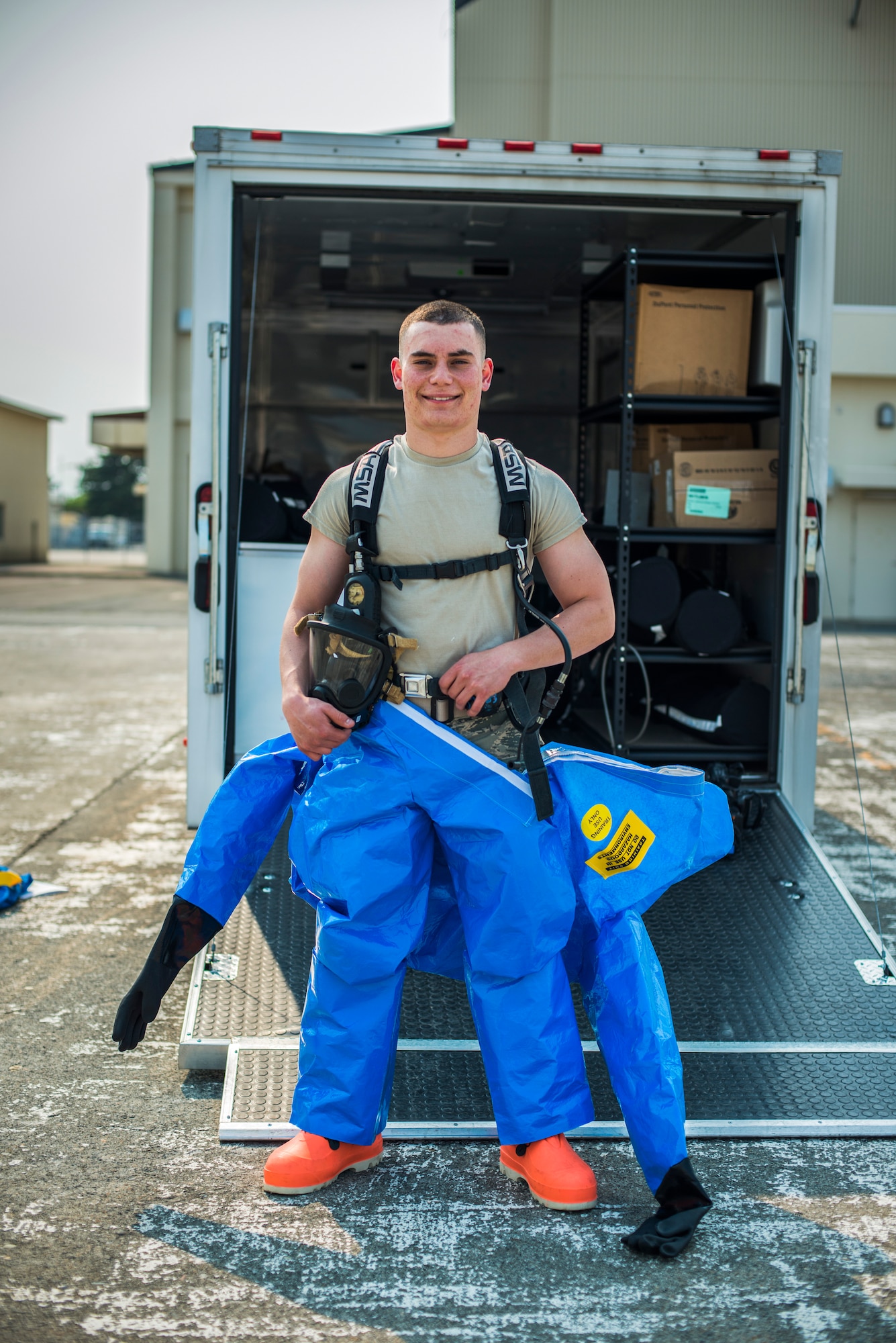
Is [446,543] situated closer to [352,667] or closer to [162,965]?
[352,667]

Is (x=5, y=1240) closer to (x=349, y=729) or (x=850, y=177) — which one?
(x=349, y=729)

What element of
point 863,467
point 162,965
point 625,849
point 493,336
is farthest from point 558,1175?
point 863,467

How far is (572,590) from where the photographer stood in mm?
2537

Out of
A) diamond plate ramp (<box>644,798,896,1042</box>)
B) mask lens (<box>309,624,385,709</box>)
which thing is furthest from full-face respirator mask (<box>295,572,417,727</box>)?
diamond plate ramp (<box>644,798,896,1042</box>)

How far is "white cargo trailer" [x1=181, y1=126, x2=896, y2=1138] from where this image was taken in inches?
113

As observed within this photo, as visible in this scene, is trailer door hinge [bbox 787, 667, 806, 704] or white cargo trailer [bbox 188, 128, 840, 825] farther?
trailer door hinge [bbox 787, 667, 806, 704]

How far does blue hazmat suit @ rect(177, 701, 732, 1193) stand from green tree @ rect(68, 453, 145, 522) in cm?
7661

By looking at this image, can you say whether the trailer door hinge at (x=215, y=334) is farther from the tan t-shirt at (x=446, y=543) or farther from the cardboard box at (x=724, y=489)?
the cardboard box at (x=724, y=489)

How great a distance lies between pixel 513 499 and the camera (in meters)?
2.39

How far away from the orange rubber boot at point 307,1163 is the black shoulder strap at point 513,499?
1.33 meters

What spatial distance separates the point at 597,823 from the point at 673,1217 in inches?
30.1

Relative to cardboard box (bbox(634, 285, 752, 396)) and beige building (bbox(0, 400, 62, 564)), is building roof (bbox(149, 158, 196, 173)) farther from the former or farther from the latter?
cardboard box (bbox(634, 285, 752, 396))

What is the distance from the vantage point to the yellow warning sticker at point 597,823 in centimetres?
241

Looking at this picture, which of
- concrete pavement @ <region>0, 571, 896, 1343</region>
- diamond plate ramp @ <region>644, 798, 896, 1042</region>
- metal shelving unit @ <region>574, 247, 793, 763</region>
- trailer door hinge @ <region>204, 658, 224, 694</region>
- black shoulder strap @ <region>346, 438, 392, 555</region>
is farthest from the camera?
metal shelving unit @ <region>574, 247, 793, 763</region>
